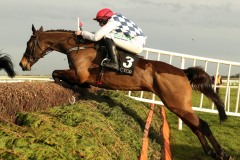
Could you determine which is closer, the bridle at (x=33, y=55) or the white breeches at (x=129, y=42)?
the white breeches at (x=129, y=42)

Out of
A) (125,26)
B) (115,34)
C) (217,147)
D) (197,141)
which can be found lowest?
(197,141)

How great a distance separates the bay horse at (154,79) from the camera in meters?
7.20

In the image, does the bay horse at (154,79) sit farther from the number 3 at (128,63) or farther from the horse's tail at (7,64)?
the horse's tail at (7,64)

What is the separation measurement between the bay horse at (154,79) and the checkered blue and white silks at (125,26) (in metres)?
0.57

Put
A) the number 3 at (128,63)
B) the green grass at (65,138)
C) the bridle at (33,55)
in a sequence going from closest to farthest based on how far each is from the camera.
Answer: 1. the green grass at (65,138)
2. the number 3 at (128,63)
3. the bridle at (33,55)

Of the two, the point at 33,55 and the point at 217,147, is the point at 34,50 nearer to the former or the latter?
the point at 33,55

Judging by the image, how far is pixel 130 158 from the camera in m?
4.54

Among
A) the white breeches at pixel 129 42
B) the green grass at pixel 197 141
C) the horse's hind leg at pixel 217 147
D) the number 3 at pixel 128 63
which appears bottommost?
the green grass at pixel 197 141

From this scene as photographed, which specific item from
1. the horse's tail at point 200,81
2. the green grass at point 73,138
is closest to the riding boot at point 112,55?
the green grass at point 73,138

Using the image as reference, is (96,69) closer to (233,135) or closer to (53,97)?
(53,97)

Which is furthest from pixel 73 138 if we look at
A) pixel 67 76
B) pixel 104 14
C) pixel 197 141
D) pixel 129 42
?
pixel 197 141

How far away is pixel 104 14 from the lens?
7.60m

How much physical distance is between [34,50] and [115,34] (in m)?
1.98

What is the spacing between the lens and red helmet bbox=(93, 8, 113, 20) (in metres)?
7.60
